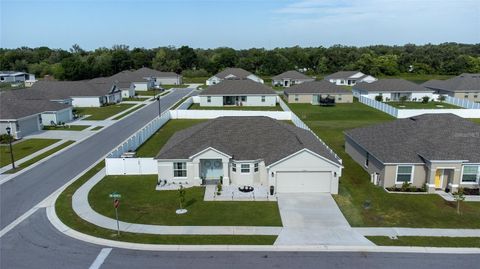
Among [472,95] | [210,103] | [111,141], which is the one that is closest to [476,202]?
[111,141]

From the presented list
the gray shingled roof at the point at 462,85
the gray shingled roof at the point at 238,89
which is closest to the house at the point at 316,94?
the gray shingled roof at the point at 238,89

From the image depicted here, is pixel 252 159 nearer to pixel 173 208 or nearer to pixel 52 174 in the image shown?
pixel 173 208

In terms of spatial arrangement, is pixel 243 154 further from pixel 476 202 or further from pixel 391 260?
pixel 476 202

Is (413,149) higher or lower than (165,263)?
higher

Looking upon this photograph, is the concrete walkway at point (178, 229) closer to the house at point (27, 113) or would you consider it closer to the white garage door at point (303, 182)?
the white garage door at point (303, 182)

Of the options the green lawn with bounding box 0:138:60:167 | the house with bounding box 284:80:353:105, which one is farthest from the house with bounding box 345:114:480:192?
the house with bounding box 284:80:353:105

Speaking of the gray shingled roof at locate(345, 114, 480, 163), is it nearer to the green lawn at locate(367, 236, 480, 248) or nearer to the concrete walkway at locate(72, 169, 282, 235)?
the green lawn at locate(367, 236, 480, 248)
